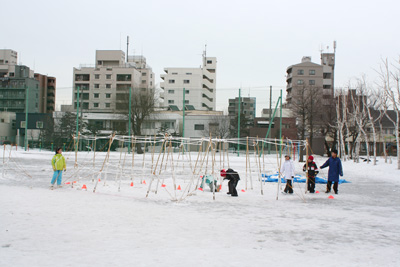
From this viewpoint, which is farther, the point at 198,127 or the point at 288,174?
the point at 198,127

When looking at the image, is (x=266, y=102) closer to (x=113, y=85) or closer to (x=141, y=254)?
(x=141, y=254)

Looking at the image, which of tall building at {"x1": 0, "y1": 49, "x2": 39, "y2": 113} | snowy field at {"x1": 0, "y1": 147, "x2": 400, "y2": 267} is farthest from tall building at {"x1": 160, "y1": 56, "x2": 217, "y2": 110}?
snowy field at {"x1": 0, "y1": 147, "x2": 400, "y2": 267}

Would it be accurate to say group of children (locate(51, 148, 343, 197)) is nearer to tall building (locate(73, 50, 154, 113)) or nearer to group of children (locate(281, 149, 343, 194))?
group of children (locate(281, 149, 343, 194))

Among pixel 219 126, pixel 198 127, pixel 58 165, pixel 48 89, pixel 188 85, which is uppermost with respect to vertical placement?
pixel 188 85

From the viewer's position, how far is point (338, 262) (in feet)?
17.1

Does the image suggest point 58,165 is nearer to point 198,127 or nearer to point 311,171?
point 311,171

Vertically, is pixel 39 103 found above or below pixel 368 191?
above

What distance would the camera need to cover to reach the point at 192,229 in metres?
6.97

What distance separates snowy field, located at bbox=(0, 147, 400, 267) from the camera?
17.1 feet

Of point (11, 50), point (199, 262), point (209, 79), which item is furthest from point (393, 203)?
point (11, 50)

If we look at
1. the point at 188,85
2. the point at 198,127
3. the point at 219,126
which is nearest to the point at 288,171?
the point at 219,126

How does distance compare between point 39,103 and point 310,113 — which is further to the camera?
point 39,103

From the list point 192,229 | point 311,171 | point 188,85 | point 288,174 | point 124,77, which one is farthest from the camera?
point 188,85

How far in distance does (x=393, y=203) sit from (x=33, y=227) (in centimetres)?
968
